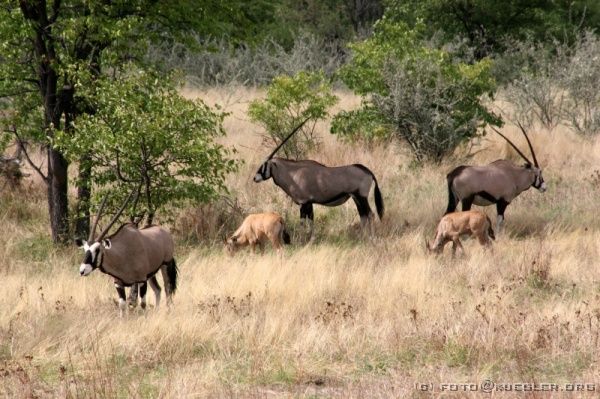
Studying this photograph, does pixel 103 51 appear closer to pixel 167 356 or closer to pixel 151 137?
pixel 151 137

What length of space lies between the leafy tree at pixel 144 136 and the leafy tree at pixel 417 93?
16.1ft

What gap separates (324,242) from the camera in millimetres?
13594

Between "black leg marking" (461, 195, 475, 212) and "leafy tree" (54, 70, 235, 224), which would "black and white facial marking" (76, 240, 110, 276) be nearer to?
"leafy tree" (54, 70, 235, 224)

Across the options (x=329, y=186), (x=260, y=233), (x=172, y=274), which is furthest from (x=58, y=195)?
(x=172, y=274)

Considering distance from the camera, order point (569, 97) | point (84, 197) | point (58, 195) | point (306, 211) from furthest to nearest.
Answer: point (569, 97) < point (306, 211) < point (58, 195) < point (84, 197)

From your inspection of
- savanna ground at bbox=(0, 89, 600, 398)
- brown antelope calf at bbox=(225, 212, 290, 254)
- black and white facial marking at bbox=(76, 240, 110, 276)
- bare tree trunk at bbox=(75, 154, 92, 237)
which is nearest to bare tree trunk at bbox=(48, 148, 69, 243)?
bare tree trunk at bbox=(75, 154, 92, 237)

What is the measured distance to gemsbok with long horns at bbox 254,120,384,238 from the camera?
1377cm

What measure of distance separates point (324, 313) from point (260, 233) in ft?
12.4

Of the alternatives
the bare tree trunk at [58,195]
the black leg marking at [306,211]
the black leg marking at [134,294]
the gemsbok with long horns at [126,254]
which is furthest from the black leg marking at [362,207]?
the black leg marking at [134,294]

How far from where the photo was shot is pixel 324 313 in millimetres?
8836

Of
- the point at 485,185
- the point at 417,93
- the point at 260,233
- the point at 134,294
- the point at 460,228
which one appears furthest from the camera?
the point at 417,93

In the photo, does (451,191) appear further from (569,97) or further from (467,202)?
(569,97)

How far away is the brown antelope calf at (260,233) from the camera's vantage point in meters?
12.3

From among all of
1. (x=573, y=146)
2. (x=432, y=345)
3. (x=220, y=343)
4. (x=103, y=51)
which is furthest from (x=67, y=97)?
(x=573, y=146)
